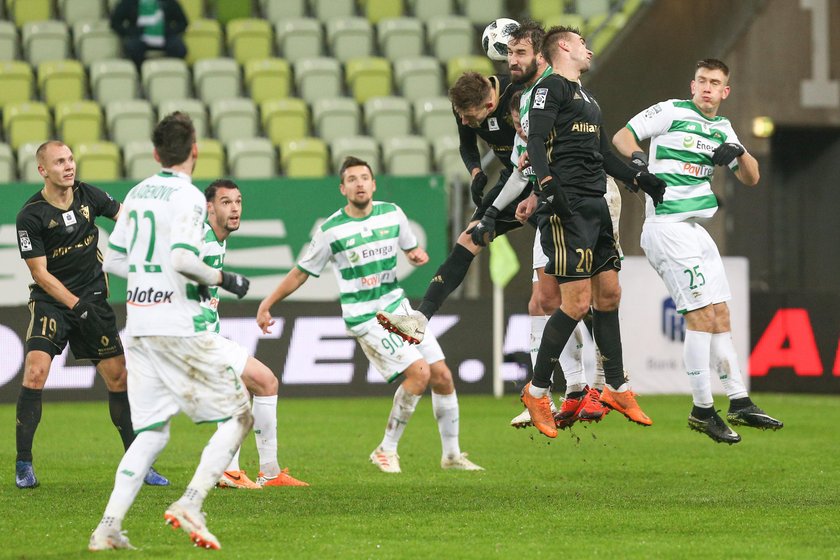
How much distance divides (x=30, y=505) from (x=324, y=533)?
6.84 feet

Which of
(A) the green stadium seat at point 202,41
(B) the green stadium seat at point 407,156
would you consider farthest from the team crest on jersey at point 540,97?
(A) the green stadium seat at point 202,41

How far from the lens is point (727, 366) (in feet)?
31.3

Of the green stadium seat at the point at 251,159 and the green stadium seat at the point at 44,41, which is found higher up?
the green stadium seat at the point at 44,41

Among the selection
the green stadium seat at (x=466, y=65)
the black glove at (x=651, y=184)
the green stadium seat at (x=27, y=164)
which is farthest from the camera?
the green stadium seat at (x=466, y=65)

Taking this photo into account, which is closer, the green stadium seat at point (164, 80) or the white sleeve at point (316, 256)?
the white sleeve at point (316, 256)

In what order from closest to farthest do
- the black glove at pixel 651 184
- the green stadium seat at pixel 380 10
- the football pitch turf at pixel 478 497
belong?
the football pitch turf at pixel 478 497
the black glove at pixel 651 184
the green stadium seat at pixel 380 10

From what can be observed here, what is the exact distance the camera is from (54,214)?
9406mm

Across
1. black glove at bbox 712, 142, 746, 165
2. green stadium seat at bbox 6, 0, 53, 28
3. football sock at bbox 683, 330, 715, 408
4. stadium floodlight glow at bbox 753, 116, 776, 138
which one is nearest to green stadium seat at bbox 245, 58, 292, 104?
green stadium seat at bbox 6, 0, 53, 28

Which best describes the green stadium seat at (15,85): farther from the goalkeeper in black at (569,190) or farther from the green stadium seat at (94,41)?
the goalkeeper in black at (569,190)

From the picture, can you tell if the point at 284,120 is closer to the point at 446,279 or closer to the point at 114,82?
the point at 114,82

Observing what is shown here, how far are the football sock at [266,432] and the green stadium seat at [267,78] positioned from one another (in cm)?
957

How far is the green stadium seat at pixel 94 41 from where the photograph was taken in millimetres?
18734

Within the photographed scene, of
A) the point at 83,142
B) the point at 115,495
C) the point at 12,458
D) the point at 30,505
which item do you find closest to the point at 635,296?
the point at 83,142

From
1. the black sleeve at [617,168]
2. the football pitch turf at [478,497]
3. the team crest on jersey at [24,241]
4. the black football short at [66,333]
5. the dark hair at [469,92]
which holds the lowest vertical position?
the football pitch turf at [478,497]
